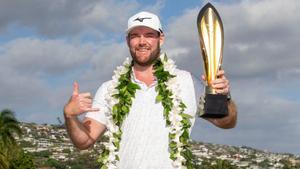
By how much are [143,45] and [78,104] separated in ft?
2.92

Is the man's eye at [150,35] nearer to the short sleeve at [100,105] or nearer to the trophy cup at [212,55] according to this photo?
the trophy cup at [212,55]

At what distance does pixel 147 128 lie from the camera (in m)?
7.39

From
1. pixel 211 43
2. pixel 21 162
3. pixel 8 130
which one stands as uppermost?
pixel 8 130

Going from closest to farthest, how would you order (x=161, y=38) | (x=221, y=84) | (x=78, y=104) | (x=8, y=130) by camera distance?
1. (x=221, y=84)
2. (x=78, y=104)
3. (x=161, y=38)
4. (x=8, y=130)

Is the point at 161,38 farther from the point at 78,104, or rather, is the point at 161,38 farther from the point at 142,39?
the point at 78,104

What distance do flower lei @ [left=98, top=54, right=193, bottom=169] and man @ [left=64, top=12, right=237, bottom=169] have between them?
0.03 metres

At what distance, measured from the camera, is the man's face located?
24.4 feet

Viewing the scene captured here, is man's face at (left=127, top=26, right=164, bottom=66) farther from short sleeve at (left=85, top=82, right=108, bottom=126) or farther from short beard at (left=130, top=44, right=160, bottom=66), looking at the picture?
short sleeve at (left=85, top=82, right=108, bottom=126)

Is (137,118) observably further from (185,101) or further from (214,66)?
(214,66)

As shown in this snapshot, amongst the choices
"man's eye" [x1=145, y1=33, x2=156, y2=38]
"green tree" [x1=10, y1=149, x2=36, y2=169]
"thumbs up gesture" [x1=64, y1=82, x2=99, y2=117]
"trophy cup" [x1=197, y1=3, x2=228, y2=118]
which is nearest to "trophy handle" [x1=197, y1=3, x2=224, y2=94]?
"trophy cup" [x1=197, y1=3, x2=228, y2=118]

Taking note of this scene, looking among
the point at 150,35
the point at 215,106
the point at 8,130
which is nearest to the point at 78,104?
the point at 150,35

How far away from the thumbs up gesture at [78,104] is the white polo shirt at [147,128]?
1.45 feet

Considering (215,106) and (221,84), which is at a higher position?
(221,84)

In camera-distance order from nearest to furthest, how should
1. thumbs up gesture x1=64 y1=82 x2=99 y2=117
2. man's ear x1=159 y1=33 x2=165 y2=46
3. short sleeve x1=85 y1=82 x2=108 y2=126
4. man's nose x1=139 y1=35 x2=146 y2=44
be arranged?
thumbs up gesture x1=64 y1=82 x2=99 y2=117 → man's nose x1=139 y1=35 x2=146 y2=44 → man's ear x1=159 y1=33 x2=165 y2=46 → short sleeve x1=85 y1=82 x2=108 y2=126
